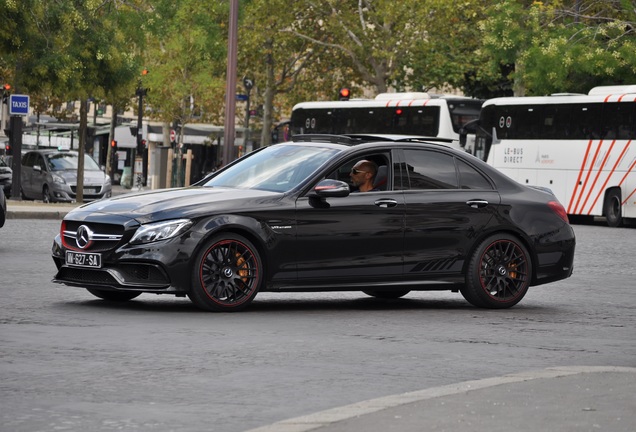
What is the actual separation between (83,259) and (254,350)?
8.91ft

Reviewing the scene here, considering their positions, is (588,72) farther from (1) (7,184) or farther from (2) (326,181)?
(2) (326,181)

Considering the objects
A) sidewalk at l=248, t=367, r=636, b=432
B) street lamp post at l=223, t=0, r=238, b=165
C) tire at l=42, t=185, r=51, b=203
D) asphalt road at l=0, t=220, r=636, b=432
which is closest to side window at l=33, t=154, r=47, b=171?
tire at l=42, t=185, r=51, b=203

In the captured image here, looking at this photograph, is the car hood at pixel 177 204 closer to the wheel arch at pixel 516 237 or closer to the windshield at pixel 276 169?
the windshield at pixel 276 169

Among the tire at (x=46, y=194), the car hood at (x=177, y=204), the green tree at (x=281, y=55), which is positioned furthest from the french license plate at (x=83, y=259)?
the green tree at (x=281, y=55)

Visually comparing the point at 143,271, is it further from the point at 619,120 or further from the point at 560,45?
the point at 560,45

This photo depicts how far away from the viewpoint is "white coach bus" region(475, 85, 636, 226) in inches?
1489

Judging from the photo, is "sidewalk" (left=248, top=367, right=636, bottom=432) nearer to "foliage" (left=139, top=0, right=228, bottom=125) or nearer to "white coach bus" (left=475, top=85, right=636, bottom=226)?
"white coach bus" (left=475, top=85, right=636, bottom=226)

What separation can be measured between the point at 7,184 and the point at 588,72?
17.2m

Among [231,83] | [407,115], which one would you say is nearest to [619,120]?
[407,115]

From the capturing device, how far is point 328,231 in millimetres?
12531

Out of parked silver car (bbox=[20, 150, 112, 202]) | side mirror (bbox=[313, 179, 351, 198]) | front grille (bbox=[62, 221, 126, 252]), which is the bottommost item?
parked silver car (bbox=[20, 150, 112, 202])

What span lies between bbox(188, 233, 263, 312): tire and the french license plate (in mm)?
782

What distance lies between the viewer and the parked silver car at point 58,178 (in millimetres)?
42625

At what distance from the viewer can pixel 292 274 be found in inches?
487
